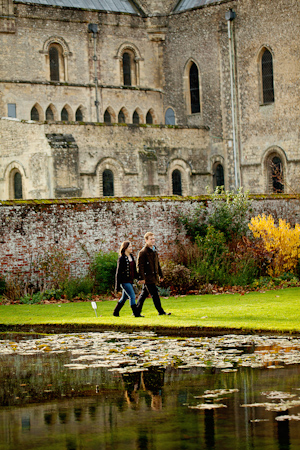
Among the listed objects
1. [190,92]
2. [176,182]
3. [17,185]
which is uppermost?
[190,92]

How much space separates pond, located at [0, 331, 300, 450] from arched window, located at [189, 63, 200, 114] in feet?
117

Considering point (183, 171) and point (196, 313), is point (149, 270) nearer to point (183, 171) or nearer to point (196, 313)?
point (196, 313)

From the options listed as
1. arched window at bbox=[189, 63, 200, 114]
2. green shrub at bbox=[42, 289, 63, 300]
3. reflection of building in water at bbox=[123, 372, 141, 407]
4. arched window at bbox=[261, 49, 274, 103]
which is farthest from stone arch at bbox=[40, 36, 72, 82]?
reflection of building in water at bbox=[123, 372, 141, 407]

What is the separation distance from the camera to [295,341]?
11992 mm

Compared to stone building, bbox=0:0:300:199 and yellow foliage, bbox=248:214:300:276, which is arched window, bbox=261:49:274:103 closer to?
stone building, bbox=0:0:300:199

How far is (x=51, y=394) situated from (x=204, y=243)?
14.4 m

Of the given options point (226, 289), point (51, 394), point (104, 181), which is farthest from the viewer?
point (104, 181)

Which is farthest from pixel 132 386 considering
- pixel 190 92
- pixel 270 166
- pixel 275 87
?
pixel 190 92

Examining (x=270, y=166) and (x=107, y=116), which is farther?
(x=107, y=116)

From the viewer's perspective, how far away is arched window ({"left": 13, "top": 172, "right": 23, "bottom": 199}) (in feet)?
122

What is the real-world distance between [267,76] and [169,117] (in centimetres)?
759

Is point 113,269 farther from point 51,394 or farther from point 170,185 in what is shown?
point 170,185

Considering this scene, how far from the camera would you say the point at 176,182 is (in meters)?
41.6

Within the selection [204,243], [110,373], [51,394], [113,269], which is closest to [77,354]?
[110,373]
